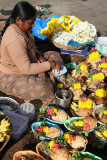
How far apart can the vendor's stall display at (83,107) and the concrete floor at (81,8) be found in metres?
4.09

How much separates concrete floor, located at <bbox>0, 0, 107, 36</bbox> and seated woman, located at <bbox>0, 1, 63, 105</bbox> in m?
3.91

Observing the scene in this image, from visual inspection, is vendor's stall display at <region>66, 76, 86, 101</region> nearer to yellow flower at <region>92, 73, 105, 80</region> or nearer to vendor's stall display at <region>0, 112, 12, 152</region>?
yellow flower at <region>92, 73, 105, 80</region>

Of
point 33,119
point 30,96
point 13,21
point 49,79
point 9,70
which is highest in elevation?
point 13,21

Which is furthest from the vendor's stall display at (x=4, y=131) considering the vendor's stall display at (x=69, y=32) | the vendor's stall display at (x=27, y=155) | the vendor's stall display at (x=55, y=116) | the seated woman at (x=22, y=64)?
the vendor's stall display at (x=69, y=32)

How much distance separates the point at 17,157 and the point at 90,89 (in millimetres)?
1800

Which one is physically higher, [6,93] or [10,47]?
[10,47]

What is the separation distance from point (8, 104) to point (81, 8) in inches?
255

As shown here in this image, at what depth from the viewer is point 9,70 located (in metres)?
3.06

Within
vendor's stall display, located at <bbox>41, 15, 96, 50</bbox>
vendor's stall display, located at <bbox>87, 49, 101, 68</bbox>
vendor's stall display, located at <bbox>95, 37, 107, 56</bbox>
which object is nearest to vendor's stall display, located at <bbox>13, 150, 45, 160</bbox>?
vendor's stall display, located at <bbox>87, 49, 101, 68</bbox>

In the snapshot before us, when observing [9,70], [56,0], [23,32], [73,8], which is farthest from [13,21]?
[56,0]

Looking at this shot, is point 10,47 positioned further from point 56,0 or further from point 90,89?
point 56,0

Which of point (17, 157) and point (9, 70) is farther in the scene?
point (9, 70)

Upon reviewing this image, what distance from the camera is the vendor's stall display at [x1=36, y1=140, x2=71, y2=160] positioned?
208cm

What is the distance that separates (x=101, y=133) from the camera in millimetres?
2436
